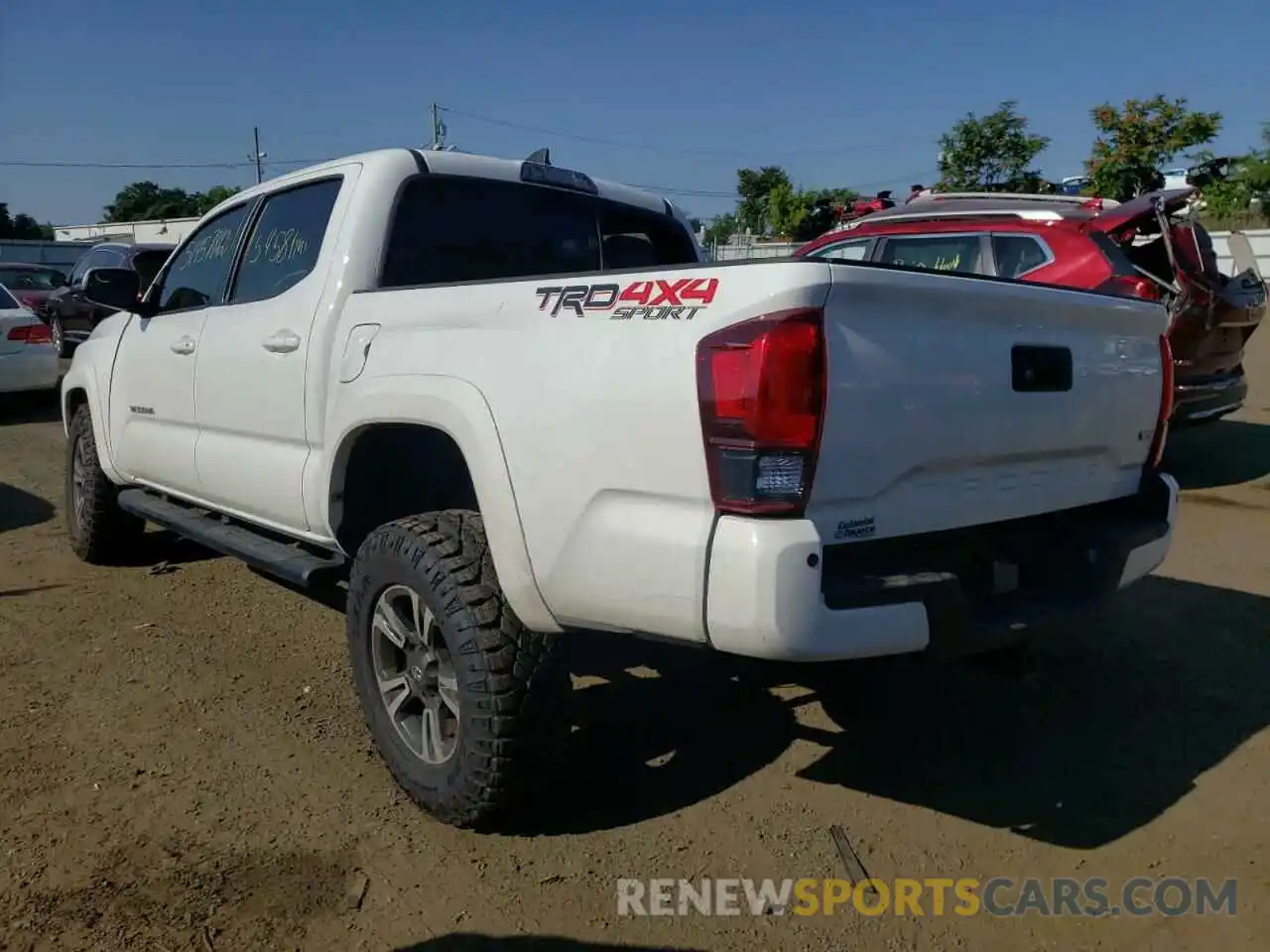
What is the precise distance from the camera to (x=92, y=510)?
5645 mm

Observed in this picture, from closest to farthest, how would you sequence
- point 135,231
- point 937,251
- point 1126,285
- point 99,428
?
point 99,428, point 1126,285, point 937,251, point 135,231

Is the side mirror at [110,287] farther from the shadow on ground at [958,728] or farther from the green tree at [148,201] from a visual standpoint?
the green tree at [148,201]

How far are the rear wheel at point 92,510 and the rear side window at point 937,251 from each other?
5.15 m

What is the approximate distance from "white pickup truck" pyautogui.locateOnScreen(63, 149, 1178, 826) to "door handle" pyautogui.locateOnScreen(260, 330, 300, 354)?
19mm

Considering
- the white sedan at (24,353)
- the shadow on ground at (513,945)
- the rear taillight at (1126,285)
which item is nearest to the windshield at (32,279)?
the white sedan at (24,353)

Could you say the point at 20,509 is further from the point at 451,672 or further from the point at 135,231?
the point at 135,231

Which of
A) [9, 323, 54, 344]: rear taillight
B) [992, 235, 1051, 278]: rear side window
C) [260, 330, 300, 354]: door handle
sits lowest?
[9, 323, 54, 344]: rear taillight

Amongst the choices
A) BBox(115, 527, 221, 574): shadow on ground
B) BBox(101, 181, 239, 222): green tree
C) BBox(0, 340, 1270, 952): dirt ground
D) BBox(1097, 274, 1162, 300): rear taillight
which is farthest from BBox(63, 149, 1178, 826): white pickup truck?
BBox(101, 181, 239, 222): green tree

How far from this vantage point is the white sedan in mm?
10914

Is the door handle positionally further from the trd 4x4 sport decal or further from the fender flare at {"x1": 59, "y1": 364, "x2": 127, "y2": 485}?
the fender flare at {"x1": 59, "y1": 364, "x2": 127, "y2": 485}

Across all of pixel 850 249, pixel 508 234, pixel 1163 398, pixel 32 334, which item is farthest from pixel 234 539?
pixel 32 334

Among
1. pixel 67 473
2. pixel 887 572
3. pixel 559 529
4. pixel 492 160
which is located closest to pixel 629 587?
pixel 559 529

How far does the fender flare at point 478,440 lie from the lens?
2750 millimetres

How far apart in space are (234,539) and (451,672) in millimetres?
1560
